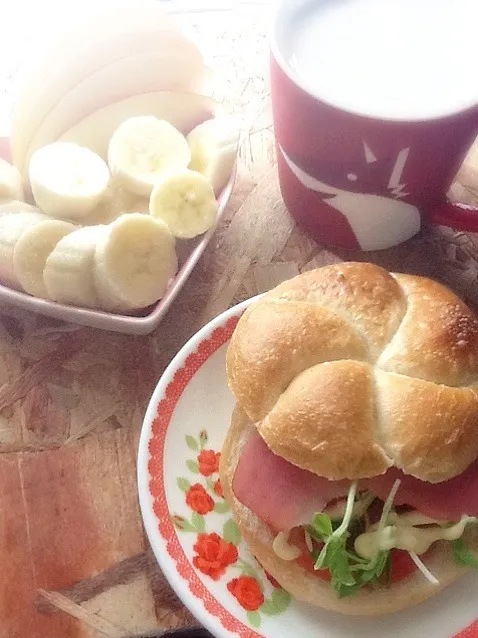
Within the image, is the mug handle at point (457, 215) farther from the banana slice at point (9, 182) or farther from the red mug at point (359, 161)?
the banana slice at point (9, 182)

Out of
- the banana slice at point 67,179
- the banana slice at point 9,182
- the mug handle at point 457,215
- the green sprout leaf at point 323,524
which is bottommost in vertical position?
the green sprout leaf at point 323,524

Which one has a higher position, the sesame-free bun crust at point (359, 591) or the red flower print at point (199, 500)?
the sesame-free bun crust at point (359, 591)

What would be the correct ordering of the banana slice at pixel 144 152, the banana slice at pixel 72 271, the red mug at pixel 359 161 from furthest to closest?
the banana slice at pixel 144 152 < the banana slice at pixel 72 271 < the red mug at pixel 359 161

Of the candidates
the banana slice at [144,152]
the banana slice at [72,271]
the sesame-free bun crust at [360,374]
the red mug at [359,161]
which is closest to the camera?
the sesame-free bun crust at [360,374]

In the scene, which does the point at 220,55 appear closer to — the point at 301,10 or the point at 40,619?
the point at 301,10

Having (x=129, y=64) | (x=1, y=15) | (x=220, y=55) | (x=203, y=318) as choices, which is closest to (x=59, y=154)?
(x=129, y=64)

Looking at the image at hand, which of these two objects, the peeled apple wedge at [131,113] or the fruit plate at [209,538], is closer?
the fruit plate at [209,538]

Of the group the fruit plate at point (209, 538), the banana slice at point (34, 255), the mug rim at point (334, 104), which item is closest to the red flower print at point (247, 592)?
the fruit plate at point (209, 538)
